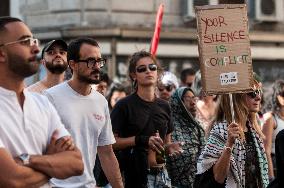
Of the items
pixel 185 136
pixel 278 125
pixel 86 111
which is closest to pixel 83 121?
pixel 86 111

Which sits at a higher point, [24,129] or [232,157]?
[24,129]

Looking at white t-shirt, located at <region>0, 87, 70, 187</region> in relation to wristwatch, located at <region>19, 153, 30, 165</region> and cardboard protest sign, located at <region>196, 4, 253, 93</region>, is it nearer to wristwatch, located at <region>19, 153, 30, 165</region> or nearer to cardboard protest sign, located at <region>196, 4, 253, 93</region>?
wristwatch, located at <region>19, 153, 30, 165</region>

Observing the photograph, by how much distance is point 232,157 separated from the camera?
6.34 meters

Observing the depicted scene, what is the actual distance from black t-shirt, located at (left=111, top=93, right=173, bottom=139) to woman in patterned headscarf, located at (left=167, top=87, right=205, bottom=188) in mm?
835

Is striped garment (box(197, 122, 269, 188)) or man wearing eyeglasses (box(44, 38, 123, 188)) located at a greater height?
man wearing eyeglasses (box(44, 38, 123, 188))

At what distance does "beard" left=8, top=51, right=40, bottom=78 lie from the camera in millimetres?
4188

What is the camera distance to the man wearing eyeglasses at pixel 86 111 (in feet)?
18.9

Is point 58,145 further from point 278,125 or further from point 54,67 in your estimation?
point 278,125

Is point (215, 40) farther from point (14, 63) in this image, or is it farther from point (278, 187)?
point (14, 63)

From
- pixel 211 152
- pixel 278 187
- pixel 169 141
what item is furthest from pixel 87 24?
pixel 278 187

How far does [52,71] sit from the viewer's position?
6.95 m

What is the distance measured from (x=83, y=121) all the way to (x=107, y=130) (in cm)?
33

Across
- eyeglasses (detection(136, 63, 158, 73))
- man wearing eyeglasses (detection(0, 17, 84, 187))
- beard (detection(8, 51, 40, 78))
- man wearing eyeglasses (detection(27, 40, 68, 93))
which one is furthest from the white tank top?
beard (detection(8, 51, 40, 78))

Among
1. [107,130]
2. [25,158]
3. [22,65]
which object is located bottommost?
[107,130]
